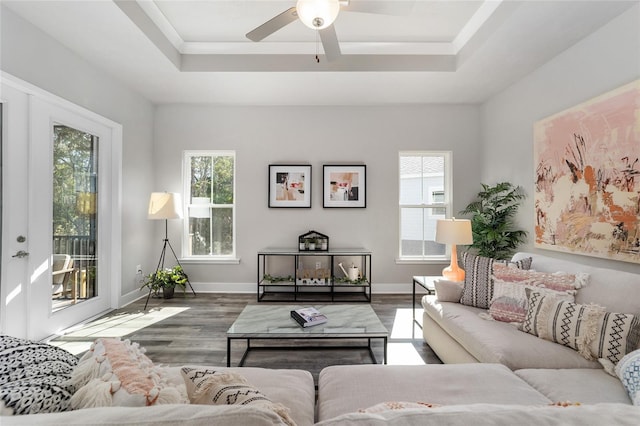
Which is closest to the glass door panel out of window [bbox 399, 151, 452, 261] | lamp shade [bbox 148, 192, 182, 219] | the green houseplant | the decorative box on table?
lamp shade [bbox 148, 192, 182, 219]

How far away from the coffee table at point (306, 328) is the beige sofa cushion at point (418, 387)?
600 millimetres

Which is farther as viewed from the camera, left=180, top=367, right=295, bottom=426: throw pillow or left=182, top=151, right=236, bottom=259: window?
left=182, top=151, right=236, bottom=259: window

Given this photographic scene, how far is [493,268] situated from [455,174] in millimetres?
2358

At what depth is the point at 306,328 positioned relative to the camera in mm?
2162

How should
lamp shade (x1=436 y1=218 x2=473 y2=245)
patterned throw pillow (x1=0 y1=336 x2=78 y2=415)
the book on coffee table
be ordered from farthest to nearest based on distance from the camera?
lamp shade (x1=436 y1=218 x2=473 y2=245), the book on coffee table, patterned throw pillow (x1=0 y1=336 x2=78 y2=415)

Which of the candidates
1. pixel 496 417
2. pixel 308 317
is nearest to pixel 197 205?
pixel 308 317

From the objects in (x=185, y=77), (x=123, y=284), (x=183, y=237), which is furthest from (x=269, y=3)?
(x=123, y=284)

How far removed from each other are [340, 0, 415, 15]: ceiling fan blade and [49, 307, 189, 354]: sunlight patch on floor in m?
3.38

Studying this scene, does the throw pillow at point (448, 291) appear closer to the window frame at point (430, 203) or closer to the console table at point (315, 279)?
the console table at point (315, 279)

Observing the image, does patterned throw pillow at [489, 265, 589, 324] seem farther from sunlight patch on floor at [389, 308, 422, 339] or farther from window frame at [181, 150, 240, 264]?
window frame at [181, 150, 240, 264]

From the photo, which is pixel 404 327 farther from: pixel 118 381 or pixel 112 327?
pixel 112 327

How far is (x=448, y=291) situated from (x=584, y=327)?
95 cm

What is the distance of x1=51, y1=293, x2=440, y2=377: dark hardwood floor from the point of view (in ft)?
7.97

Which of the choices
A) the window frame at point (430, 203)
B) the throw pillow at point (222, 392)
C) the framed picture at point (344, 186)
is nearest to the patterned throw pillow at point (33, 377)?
the throw pillow at point (222, 392)
